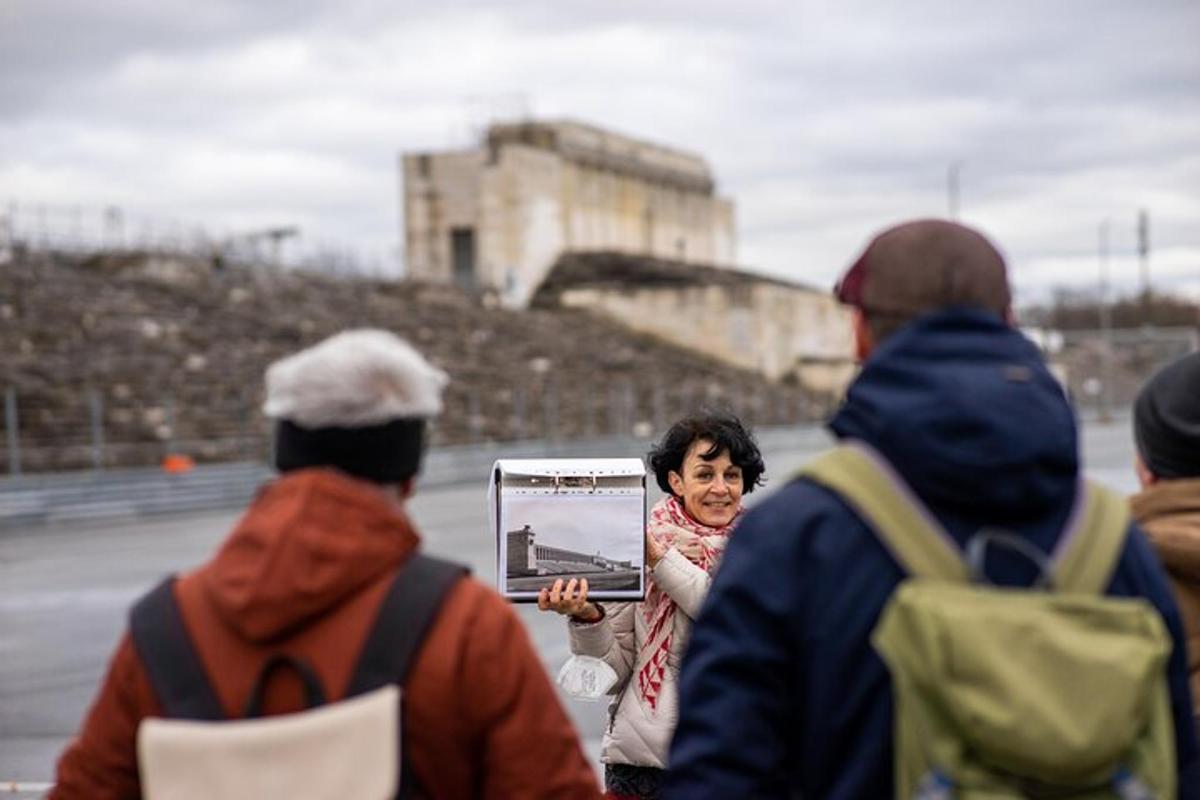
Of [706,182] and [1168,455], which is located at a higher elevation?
[706,182]

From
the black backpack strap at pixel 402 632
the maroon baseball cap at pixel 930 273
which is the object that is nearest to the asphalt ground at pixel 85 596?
the black backpack strap at pixel 402 632

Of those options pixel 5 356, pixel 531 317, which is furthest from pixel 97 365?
pixel 531 317

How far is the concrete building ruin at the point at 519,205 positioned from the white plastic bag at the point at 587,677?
47.2 meters

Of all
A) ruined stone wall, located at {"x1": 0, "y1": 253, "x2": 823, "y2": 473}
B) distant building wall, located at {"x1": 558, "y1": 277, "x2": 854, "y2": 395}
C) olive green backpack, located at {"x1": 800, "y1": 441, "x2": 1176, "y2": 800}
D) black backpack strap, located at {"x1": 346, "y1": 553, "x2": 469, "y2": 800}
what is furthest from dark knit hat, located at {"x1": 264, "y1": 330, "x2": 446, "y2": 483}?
distant building wall, located at {"x1": 558, "y1": 277, "x2": 854, "y2": 395}

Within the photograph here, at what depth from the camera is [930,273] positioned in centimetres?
265

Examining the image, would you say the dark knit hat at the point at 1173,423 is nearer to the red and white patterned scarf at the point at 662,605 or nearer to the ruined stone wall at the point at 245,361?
the red and white patterned scarf at the point at 662,605

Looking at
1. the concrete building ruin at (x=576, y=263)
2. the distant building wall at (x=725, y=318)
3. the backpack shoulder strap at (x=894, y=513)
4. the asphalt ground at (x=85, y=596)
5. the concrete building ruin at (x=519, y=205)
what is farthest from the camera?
the concrete building ruin at (x=519, y=205)

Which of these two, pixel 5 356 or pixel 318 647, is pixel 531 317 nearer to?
pixel 5 356

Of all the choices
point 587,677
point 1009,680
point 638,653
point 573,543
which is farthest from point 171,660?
point 638,653

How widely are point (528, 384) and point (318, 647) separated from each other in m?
37.8

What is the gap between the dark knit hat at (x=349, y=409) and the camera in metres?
2.68

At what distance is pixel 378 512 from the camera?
103 inches

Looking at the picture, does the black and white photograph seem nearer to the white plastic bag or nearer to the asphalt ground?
the white plastic bag

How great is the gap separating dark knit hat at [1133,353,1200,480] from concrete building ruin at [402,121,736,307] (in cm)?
4819
